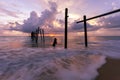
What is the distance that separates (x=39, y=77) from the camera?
192 inches

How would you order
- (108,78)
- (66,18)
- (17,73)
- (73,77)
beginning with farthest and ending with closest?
(66,18)
(17,73)
(73,77)
(108,78)

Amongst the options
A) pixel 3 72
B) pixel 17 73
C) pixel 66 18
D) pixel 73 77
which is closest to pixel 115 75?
pixel 73 77

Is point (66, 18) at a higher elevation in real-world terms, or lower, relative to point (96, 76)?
higher

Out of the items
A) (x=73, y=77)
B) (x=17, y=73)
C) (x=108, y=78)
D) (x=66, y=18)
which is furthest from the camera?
Result: (x=66, y=18)

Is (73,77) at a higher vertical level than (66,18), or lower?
lower

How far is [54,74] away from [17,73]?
1676 millimetres

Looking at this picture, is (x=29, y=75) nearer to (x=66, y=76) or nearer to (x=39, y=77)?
(x=39, y=77)

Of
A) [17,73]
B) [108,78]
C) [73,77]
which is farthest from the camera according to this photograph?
[17,73]

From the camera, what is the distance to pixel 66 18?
11789mm

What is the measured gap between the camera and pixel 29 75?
514 centimetres

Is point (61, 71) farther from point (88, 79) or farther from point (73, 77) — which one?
point (88, 79)

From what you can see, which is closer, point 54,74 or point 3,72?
point 54,74

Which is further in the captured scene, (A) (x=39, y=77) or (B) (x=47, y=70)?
(B) (x=47, y=70)

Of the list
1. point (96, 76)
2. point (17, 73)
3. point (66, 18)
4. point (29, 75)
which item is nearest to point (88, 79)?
point (96, 76)
